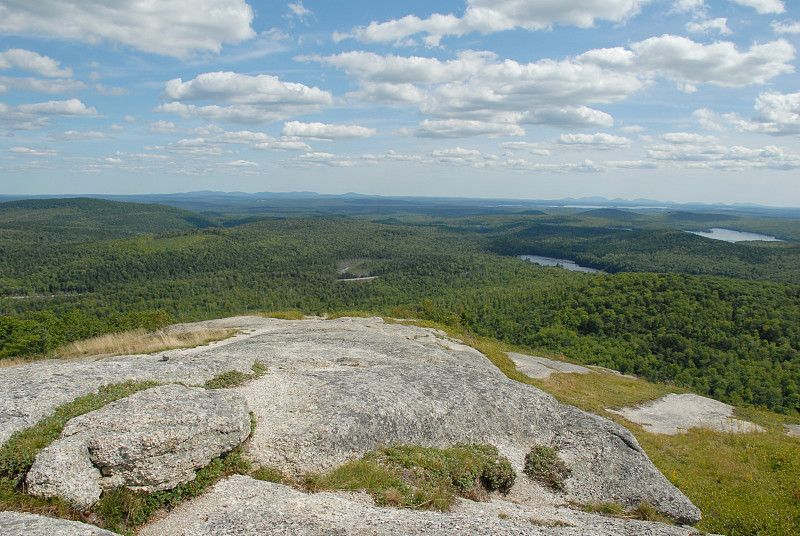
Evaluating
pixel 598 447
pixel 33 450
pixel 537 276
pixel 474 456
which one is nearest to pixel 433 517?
pixel 474 456

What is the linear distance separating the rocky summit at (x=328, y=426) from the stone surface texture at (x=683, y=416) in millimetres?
10262

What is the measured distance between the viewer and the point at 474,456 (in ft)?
39.3

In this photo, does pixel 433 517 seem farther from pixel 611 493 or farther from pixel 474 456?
pixel 611 493

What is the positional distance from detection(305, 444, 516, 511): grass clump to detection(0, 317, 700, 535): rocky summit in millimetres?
432

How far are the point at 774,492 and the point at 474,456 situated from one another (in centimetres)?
1044

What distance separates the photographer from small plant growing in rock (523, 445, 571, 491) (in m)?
11.8

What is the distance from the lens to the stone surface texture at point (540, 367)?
30.1 m

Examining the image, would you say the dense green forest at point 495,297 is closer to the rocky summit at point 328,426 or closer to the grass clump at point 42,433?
the rocky summit at point 328,426

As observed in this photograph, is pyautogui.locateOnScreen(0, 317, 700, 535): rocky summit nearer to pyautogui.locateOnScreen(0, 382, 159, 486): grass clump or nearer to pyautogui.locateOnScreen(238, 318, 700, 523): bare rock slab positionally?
pyautogui.locateOnScreen(238, 318, 700, 523): bare rock slab

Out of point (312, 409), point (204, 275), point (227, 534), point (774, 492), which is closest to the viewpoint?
point (227, 534)

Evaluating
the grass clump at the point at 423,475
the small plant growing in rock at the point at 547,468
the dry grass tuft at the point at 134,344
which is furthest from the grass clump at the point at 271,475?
the dry grass tuft at the point at 134,344

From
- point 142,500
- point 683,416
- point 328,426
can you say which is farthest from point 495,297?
point 142,500

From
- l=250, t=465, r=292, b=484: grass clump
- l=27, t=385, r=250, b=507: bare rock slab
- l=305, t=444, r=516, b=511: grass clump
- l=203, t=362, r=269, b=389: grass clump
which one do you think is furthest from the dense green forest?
l=305, t=444, r=516, b=511: grass clump

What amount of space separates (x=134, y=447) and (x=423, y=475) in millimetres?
6849
